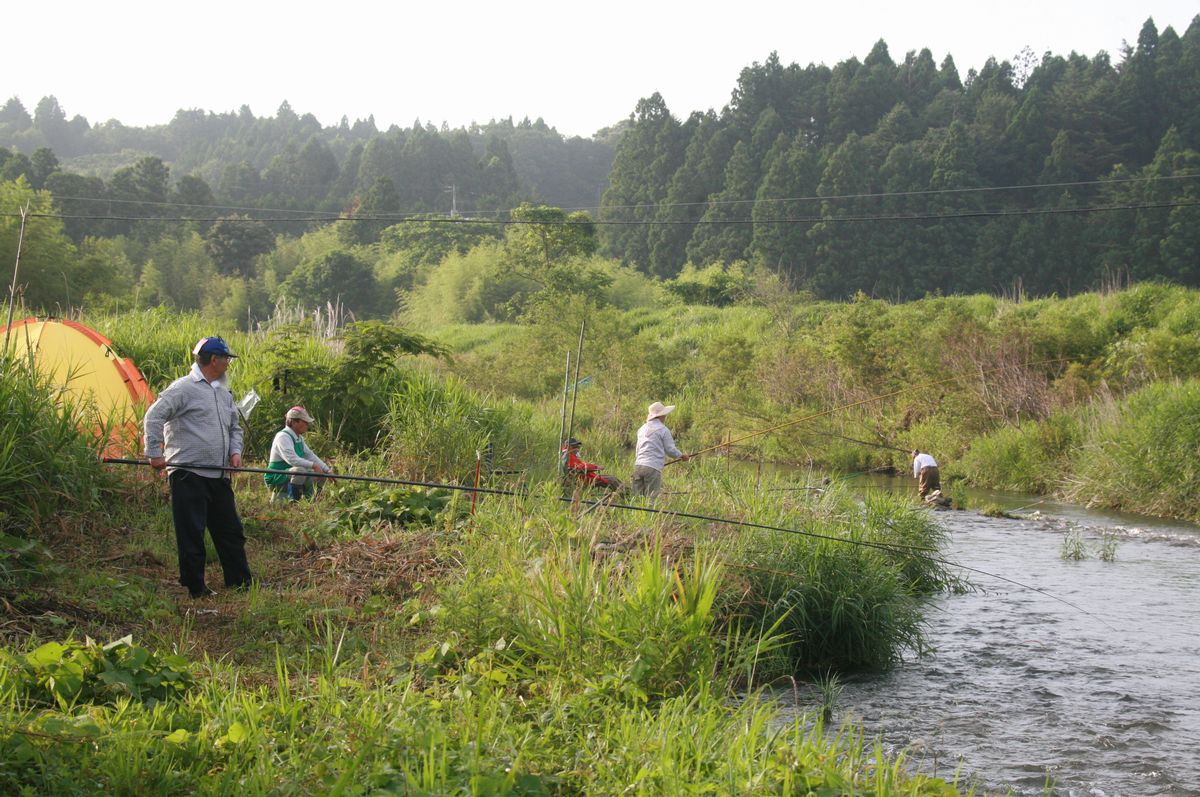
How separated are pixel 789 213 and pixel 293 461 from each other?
45433 mm

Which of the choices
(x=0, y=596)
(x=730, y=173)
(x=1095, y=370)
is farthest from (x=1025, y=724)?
(x=730, y=173)

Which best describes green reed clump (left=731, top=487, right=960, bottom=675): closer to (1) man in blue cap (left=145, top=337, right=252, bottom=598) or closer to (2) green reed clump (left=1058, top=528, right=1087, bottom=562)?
(1) man in blue cap (left=145, top=337, right=252, bottom=598)

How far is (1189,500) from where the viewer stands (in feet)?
56.2

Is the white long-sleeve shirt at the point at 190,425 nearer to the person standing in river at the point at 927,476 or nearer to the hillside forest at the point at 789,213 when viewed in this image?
the person standing in river at the point at 927,476

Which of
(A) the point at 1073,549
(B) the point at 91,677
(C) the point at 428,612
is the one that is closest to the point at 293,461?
(C) the point at 428,612

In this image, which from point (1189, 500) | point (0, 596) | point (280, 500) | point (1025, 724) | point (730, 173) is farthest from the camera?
point (730, 173)

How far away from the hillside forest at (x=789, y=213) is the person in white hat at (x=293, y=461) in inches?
790

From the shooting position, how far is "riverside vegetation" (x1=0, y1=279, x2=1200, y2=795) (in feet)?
14.0

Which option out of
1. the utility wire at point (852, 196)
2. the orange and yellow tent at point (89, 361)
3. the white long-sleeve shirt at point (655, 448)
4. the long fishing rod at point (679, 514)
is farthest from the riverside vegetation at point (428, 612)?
the utility wire at point (852, 196)

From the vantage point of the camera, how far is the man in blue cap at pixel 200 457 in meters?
7.04

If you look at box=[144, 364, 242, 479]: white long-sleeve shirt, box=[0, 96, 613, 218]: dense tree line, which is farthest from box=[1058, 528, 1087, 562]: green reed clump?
box=[0, 96, 613, 218]: dense tree line

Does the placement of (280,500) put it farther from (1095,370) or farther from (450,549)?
(1095,370)

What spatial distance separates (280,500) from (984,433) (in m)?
17.3

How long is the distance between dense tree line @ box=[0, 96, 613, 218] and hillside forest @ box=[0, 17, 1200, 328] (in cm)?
484
